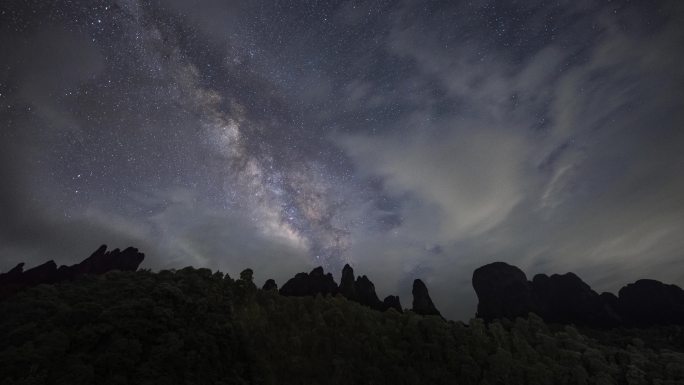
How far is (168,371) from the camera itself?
1030 inches

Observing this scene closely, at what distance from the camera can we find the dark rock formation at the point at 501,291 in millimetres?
106625

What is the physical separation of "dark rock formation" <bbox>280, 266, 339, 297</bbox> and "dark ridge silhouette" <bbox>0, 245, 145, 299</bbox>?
40163 millimetres

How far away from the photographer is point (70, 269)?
80.7 m

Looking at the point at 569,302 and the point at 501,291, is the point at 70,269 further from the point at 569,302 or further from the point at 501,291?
the point at 569,302

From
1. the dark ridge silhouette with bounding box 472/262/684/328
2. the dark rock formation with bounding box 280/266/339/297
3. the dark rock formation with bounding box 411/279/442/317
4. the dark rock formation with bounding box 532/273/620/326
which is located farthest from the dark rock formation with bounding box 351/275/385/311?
the dark rock formation with bounding box 532/273/620/326

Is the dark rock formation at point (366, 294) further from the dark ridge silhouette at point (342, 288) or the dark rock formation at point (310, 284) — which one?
the dark rock formation at point (310, 284)

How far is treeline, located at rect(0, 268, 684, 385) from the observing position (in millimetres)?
25562

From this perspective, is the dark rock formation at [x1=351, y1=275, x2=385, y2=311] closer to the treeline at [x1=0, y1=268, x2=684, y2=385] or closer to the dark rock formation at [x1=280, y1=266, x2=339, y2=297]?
the dark rock formation at [x1=280, y1=266, x2=339, y2=297]

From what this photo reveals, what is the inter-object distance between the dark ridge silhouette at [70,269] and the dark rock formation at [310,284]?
1581 inches

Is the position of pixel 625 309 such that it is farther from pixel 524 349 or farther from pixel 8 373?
pixel 8 373

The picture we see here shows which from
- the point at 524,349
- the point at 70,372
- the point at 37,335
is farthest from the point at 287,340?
the point at 524,349

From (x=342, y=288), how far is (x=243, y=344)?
6348 cm

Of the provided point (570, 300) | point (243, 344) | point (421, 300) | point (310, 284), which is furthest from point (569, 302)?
point (243, 344)

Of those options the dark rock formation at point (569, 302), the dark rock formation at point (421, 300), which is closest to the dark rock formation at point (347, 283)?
the dark rock formation at point (421, 300)
